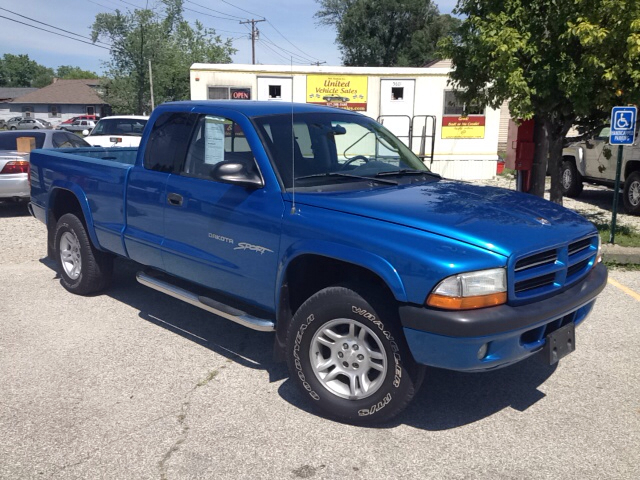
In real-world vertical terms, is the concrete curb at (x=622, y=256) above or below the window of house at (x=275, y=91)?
below

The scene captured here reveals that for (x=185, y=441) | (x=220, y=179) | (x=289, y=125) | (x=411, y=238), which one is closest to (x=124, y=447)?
(x=185, y=441)

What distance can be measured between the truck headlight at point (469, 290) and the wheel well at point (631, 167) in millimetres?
9621

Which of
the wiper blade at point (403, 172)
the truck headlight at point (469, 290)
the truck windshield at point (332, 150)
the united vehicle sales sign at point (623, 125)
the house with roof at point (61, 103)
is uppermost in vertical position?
the house with roof at point (61, 103)

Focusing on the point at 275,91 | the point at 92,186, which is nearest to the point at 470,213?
the point at 92,186

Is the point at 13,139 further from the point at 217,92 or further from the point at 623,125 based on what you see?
the point at 623,125

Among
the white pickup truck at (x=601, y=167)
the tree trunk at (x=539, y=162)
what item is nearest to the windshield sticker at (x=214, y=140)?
the tree trunk at (x=539, y=162)

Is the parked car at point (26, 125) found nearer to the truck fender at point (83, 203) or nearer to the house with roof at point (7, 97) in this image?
the house with roof at point (7, 97)

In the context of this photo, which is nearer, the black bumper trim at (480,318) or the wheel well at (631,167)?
the black bumper trim at (480,318)

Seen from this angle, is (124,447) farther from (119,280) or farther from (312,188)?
(119,280)

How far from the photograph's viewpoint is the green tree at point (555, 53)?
25.5 ft

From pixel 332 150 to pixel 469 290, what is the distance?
1.88 metres

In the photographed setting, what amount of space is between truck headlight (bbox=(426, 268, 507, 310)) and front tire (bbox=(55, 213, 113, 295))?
404 centimetres

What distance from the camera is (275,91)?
53.7 feet

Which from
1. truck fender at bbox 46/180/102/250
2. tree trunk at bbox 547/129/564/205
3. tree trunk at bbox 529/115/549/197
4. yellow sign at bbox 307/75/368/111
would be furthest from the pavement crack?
yellow sign at bbox 307/75/368/111
